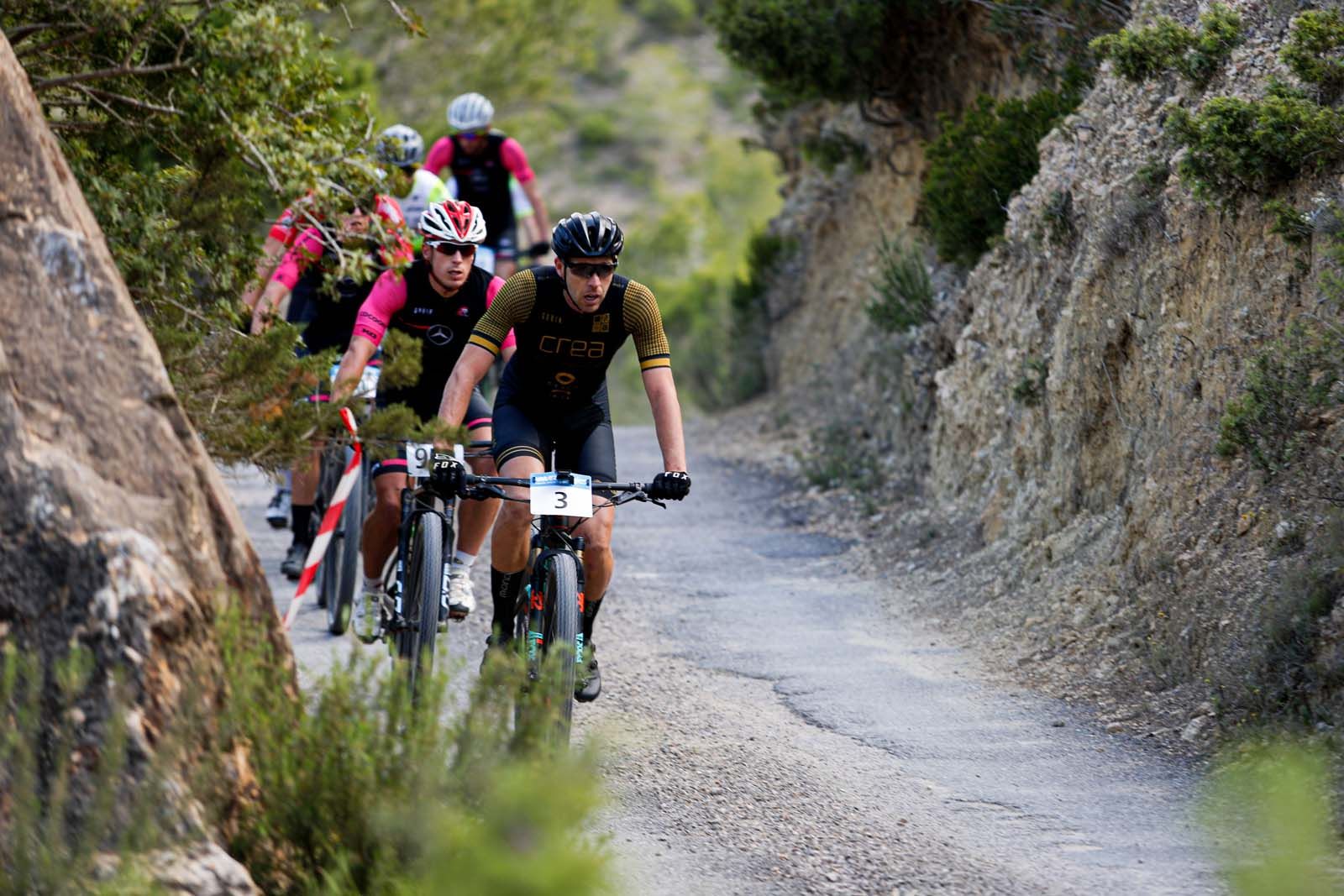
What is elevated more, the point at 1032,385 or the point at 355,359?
the point at 1032,385

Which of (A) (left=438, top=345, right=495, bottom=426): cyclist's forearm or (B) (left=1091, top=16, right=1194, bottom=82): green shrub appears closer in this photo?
(A) (left=438, top=345, right=495, bottom=426): cyclist's forearm

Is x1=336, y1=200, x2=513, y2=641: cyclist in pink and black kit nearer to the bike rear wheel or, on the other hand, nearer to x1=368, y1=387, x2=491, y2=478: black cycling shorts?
x1=368, y1=387, x2=491, y2=478: black cycling shorts

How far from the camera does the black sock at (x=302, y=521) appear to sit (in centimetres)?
947

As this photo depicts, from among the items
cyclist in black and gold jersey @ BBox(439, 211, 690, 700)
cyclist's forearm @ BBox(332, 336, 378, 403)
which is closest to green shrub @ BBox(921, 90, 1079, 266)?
cyclist in black and gold jersey @ BBox(439, 211, 690, 700)

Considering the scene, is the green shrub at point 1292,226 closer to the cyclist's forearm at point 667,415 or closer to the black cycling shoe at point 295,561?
the cyclist's forearm at point 667,415

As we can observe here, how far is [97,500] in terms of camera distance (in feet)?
13.9

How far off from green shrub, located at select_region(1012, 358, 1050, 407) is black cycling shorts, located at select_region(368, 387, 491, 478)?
3.83 meters

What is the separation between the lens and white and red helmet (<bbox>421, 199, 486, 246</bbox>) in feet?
23.9

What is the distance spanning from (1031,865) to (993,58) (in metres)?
10.2

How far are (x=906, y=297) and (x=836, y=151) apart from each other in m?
4.49

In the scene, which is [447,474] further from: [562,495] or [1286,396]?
[1286,396]

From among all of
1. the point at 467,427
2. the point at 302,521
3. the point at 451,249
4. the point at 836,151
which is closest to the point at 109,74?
the point at 451,249

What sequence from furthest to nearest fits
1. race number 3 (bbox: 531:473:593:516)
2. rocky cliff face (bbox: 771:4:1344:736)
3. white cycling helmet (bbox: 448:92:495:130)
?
white cycling helmet (bbox: 448:92:495:130), rocky cliff face (bbox: 771:4:1344:736), race number 3 (bbox: 531:473:593:516)

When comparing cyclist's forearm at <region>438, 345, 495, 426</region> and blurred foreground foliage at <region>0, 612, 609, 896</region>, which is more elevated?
cyclist's forearm at <region>438, 345, 495, 426</region>
